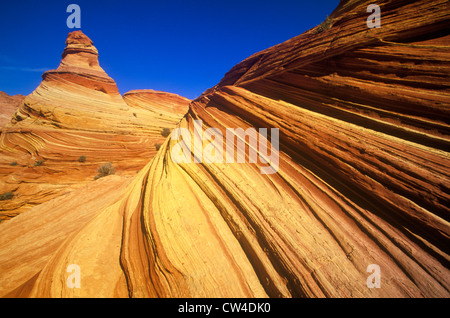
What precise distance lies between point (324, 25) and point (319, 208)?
6.96 meters

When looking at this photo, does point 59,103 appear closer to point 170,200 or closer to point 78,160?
point 78,160

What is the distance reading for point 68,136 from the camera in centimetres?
1423

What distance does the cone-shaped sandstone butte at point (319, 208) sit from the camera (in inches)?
107

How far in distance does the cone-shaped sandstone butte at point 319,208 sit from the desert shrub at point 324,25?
0.40 metres

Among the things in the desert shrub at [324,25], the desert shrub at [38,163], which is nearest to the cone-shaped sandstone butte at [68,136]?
the desert shrub at [38,163]

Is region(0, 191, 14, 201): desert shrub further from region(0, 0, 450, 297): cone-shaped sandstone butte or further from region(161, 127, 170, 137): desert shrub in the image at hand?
region(161, 127, 170, 137): desert shrub

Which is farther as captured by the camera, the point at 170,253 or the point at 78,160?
the point at 78,160

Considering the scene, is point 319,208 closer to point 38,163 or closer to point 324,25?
point 324,25
